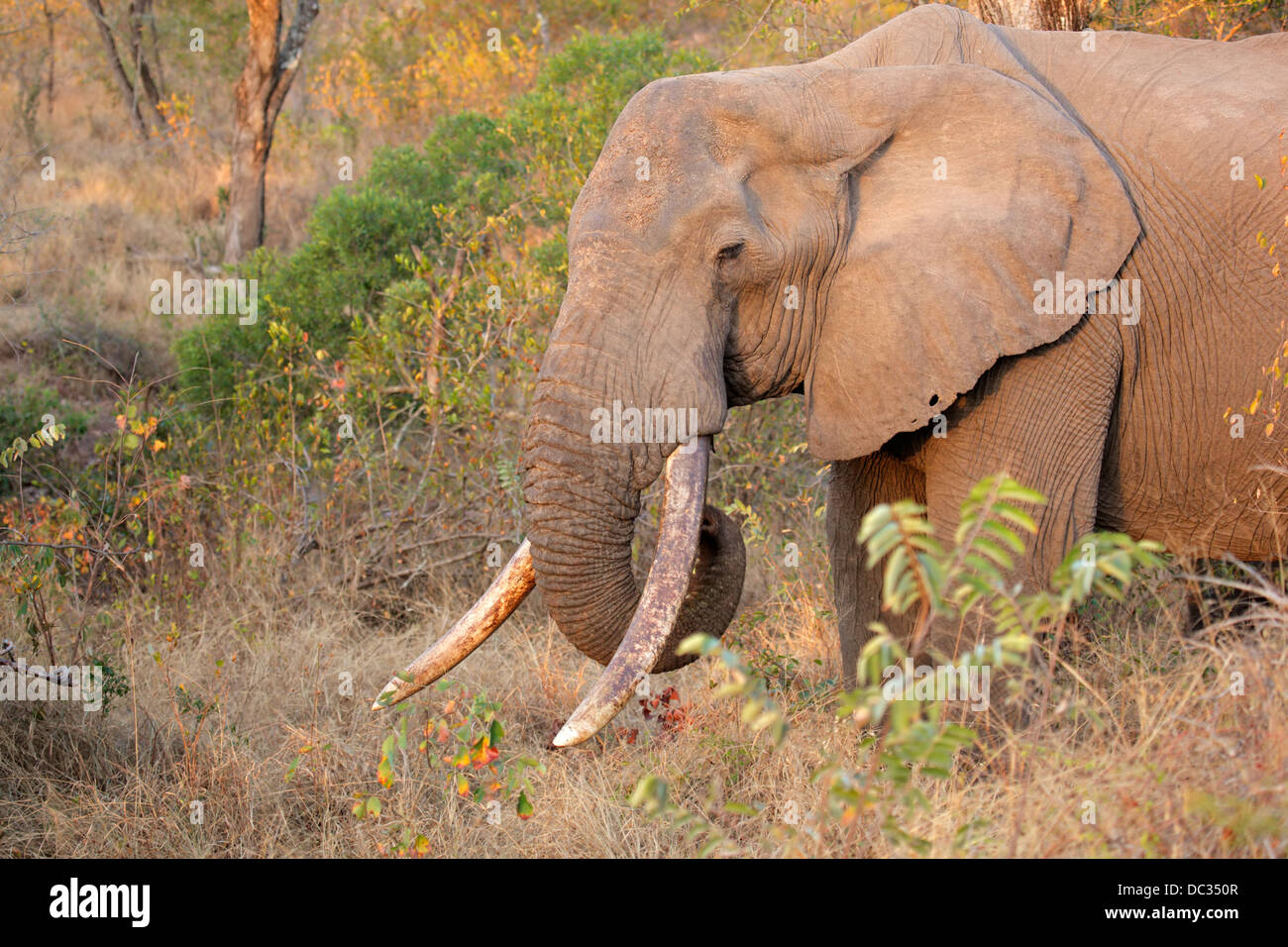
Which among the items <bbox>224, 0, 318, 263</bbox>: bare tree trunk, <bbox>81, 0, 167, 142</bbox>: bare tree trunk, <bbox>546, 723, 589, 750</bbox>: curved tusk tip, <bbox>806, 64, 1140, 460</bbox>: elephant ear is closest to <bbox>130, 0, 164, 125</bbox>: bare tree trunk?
<bbox>81, 0, 167, 142</bbox>: bare tree trunk

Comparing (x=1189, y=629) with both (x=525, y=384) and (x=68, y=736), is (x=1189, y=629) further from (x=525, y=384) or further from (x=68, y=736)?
(x=68, y=736)

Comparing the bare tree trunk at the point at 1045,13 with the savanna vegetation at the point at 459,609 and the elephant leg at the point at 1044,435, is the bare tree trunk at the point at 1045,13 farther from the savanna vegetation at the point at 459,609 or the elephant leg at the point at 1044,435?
the elephant leg at the point at 1044,435

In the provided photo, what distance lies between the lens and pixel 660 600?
4.21 meters

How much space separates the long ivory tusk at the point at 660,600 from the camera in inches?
159

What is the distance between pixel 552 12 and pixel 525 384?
1176 cm

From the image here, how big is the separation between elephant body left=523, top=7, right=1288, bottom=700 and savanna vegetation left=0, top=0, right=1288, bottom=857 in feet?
0.90

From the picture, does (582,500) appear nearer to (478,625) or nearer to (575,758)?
(478,625)

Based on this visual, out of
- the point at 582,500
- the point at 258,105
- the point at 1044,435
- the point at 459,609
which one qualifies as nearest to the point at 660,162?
the point at 582,500

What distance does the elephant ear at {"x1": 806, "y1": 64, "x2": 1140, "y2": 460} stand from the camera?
4.45 meters

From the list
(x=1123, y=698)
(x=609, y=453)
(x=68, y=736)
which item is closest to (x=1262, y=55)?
(x=1123, y=698)

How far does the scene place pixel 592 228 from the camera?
4.32 meters

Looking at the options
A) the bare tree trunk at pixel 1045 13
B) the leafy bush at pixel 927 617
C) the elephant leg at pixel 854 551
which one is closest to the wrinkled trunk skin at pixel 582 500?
the leafy bush at pixel 927 617

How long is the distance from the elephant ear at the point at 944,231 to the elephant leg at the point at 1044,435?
0.15 m

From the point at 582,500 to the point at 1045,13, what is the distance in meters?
3.80
